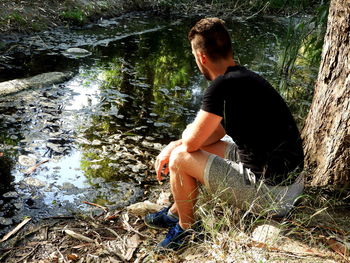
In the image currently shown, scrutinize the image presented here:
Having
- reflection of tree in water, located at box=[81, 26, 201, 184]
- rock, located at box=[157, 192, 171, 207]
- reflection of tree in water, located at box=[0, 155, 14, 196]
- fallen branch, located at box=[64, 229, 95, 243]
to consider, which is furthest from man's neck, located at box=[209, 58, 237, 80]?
reflection of tree in water, located at box=[0, 155, 14, 196]

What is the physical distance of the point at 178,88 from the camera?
550 centimetres

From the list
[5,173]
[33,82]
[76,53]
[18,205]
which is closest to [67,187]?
[18,205]

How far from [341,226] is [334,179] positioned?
313 millimetres

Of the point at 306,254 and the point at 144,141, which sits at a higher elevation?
the point at 306,254

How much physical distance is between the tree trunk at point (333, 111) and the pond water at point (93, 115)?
4.40ft

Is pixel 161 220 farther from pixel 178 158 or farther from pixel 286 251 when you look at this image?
pixel 286 251

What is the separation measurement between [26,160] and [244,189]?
199 cm

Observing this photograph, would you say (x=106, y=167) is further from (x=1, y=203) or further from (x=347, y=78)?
(x=347, y=78)

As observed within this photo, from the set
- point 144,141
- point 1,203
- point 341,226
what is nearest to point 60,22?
point 144,141

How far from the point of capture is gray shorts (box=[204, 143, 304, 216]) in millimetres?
2107

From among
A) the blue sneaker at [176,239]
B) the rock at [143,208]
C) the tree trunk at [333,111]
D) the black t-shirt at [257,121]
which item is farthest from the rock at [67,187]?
the tree trunk at [333,111]

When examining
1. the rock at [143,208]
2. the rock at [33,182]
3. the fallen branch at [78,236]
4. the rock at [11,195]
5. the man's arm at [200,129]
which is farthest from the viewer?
the rock at [33,182]

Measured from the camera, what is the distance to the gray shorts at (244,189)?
211 cm

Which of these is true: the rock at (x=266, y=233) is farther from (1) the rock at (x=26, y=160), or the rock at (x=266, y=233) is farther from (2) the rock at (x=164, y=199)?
(1) the rock at (x=26, y=160)
